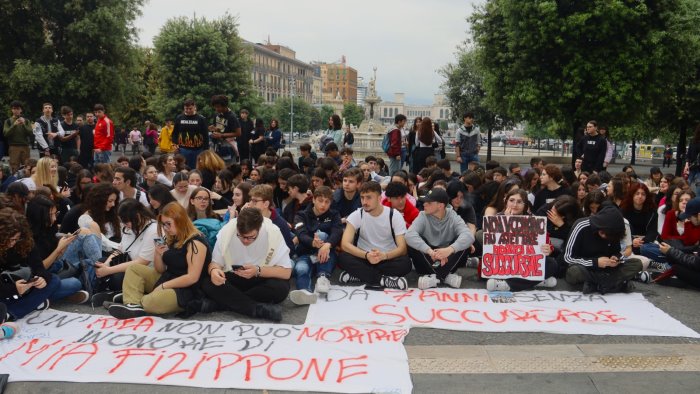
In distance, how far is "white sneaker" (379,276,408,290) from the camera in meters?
7.08

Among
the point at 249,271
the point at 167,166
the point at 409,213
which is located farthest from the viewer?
the point at 167,166

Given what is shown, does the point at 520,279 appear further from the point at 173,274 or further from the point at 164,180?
the point at 164,180

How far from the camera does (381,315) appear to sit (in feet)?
20.3

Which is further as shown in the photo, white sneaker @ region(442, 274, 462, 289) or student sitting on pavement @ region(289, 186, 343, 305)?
white sneaker @ region(442, 274, 462, 289)

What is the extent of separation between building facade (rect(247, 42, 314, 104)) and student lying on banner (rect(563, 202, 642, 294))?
368 ft

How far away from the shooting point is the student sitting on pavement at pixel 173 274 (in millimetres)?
5922

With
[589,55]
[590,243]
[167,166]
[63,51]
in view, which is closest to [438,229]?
[590,243]

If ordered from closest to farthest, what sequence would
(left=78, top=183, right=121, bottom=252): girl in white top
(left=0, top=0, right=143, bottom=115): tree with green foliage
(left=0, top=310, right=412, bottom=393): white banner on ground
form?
(left=0, top=310, right=412, bottom=393): white banner on ground → (left=78, top=183, right=121, bottom=252): girl in white top → (left=0, top=0, right=143, bottom=115): tree with green foliage

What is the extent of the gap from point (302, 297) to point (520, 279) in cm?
265

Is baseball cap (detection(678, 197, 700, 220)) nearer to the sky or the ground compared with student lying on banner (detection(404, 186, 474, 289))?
nearer to the sky

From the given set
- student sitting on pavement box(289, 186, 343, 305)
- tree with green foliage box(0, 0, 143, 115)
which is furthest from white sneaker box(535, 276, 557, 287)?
tree with green foliage box(0, 0, 143, 115)

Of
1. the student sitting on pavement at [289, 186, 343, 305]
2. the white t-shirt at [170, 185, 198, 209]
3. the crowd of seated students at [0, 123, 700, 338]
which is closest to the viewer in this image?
the crowd of seated students at [0, 123, 700, 338]

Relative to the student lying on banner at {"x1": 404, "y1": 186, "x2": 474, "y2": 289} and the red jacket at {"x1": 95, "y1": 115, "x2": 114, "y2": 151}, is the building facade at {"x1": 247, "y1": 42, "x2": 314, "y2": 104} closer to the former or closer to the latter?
the red jacket at {"x1": 95, "y1": 115, "x2": 114, "y2": 151}

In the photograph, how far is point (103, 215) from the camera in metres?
7.05
